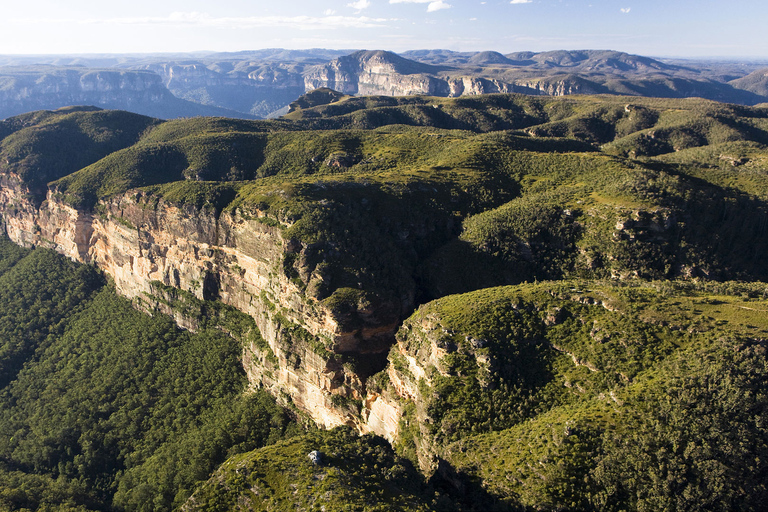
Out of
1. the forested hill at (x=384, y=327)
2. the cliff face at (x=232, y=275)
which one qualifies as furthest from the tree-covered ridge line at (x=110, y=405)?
the cliff face at (x=232, y=275)

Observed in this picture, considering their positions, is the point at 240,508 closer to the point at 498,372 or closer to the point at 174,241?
the point at 498,372

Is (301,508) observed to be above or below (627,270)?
below

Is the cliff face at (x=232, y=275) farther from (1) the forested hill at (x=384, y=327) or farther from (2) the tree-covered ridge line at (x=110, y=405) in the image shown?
(2) the tree-covered ridge line at (x=110, y=405)

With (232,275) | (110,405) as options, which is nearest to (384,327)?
(232,275)

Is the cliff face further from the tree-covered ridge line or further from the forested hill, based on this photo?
the tree-covered ridge line

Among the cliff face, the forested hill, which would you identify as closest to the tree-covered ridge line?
the forested hill

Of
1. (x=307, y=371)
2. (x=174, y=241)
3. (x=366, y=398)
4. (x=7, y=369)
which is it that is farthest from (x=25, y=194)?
(x=366, y=398)

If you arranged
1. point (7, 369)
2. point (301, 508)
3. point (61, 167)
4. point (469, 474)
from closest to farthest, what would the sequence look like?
point (301, 508) < point (469, 474) < point (7, 369) < point (61, 167)
